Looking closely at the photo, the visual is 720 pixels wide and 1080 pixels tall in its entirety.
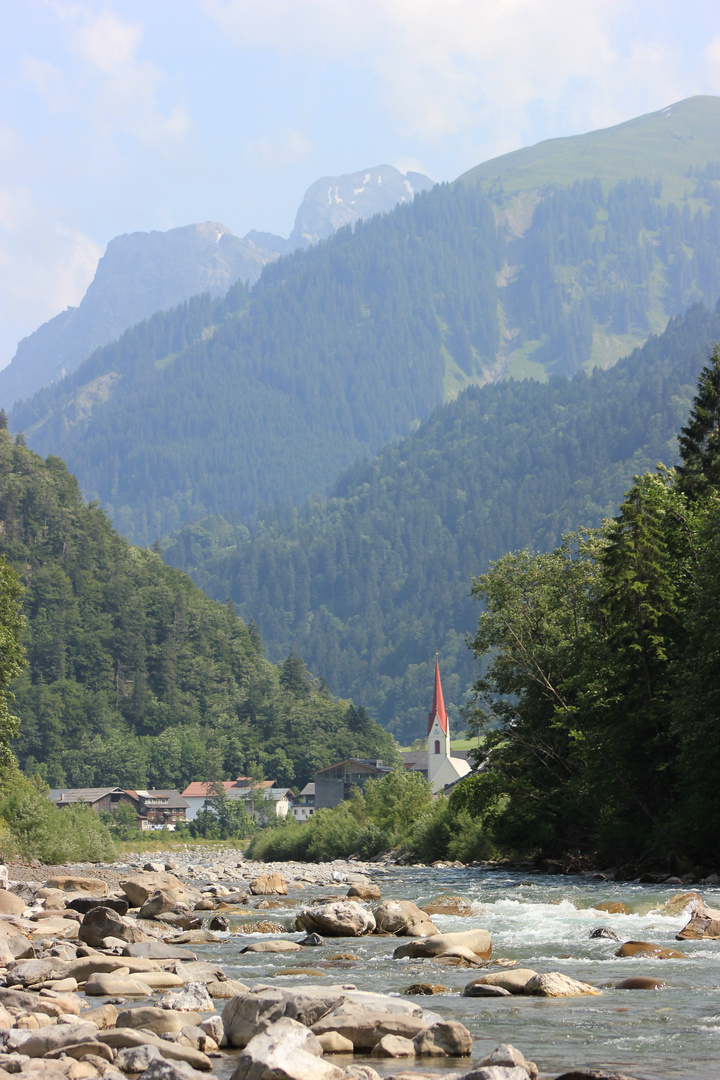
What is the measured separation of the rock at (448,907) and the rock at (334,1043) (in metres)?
19.2

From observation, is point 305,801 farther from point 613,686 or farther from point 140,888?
point 140,888

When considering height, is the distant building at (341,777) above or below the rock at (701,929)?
below

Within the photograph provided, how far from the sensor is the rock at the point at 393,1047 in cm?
1585

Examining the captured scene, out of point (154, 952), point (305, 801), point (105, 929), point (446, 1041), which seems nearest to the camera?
point (446, 1041)

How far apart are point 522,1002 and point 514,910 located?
1604 centimetres

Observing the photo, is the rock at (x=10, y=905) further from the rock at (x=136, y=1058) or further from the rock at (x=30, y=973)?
the rock at (x=136, y=1058)

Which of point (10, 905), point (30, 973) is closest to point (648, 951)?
point (30, 973)

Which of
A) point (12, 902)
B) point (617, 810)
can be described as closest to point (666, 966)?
point (12, 902)

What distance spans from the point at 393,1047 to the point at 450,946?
10.2 meters

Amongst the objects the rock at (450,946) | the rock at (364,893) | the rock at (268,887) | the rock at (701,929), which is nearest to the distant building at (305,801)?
the rock at (268,887)

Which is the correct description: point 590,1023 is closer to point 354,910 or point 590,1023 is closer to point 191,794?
point 354,910

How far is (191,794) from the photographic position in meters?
175

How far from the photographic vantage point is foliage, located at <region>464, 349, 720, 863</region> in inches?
1673

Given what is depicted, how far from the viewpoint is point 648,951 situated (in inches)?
1004
